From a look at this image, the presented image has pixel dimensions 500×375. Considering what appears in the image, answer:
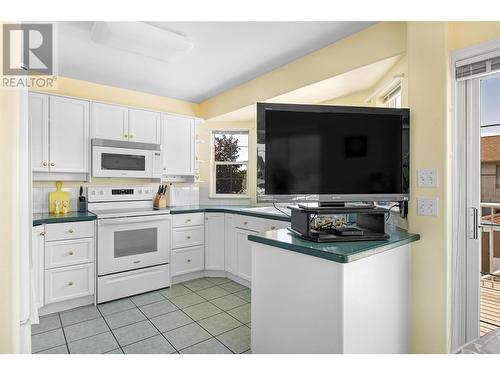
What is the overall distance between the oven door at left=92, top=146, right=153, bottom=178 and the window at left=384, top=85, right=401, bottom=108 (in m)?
2.83

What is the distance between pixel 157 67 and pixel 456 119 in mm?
2843

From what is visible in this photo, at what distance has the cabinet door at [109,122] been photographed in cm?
326

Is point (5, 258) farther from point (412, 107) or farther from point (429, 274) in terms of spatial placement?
point (412, 107)

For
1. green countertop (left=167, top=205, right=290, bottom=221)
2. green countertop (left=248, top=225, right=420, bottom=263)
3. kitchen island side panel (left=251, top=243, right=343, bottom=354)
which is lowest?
kitchen island side panel (left=251, top=243, right=343, bottom=354)

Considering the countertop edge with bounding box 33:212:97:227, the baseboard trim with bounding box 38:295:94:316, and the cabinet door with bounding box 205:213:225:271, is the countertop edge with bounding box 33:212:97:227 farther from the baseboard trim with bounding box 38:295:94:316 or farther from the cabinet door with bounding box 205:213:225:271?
the cabinet door with bounding box 205:213:225:271

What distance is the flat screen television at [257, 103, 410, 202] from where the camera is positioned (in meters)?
1.64

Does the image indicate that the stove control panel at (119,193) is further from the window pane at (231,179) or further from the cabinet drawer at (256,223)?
the cabinet drawer at (256,223)

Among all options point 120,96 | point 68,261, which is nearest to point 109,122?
point 120,96

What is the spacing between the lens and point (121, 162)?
3.44 metres

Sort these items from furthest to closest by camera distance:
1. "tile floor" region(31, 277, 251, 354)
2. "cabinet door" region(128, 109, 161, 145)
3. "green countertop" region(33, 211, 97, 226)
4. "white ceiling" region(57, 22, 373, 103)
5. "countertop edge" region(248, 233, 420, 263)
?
"cabinet door" region(128, 109, 161, 145) → "green countertop" region(33, 211, 97, 226) → "white ceiling" region(57, 22, 373, 103) → "tile floor" region(31, 277, 251, 354) → "countertop edge" region(248, 233, 420, 263)

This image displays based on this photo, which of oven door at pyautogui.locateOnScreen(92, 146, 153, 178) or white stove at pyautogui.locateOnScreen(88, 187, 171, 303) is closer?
white stove at pyautogui.locateOnScreen(88, 187, 171, 303)
